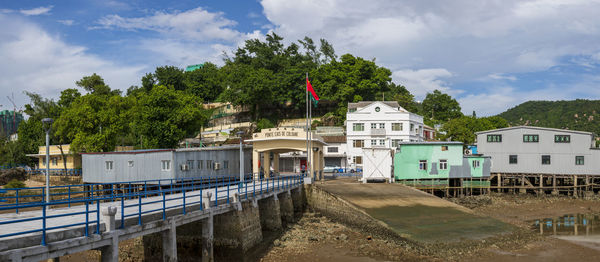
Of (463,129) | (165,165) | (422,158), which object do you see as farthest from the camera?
(463,129)

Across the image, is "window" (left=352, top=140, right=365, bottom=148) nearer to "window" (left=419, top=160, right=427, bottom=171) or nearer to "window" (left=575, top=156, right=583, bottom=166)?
"window" (left=419, top=160, right=427, bottom=171)

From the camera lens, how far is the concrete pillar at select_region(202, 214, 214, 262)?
2067cm

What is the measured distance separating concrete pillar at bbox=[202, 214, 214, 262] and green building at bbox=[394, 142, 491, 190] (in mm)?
27058

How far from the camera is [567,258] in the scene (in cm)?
2327

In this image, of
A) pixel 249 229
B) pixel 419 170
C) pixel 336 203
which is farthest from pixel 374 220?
pixel 419 170

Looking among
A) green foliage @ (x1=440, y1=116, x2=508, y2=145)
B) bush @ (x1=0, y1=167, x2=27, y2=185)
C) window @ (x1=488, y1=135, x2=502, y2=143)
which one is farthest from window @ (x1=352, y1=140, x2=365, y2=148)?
bush @ (x1=0, y1=167, x2=27, y2=185)

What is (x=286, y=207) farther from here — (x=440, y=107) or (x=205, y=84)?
(x=205, y=84)

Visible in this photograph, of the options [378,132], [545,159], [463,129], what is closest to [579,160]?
[545,159]

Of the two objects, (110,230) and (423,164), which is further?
(423,164)

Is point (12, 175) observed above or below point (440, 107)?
below

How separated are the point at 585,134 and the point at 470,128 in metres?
26.5

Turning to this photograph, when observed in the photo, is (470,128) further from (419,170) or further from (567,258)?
(567,258)

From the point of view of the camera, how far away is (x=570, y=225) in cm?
3353

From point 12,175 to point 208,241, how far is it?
54536 mm
